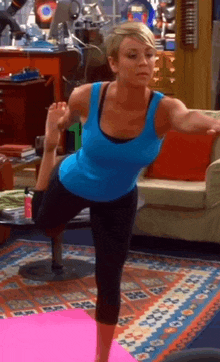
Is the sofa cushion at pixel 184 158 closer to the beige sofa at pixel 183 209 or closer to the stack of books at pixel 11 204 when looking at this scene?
the beige sofa at pixel 183 209

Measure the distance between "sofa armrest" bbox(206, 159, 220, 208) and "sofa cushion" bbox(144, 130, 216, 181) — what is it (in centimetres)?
35

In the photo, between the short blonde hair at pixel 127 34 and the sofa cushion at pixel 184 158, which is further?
the sofa cushion at pixel 184 158

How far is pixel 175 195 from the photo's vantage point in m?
5.06

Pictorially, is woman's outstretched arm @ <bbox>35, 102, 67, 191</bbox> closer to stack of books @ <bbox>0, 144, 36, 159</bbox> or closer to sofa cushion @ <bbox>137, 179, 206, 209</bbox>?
sofa cushion @ <bbox>137, 179, 206, 209</bbox>

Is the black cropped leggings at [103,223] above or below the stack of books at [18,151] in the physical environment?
above

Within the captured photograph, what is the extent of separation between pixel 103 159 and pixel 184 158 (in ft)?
10.5

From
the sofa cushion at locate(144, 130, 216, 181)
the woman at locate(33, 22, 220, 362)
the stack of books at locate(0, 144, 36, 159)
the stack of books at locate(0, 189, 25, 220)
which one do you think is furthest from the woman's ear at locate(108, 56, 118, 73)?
the stack of books at locate(0, 144, 36, 159)

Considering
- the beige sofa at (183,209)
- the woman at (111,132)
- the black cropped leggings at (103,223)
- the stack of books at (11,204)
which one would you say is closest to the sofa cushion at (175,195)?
the beige sofa at (183,209)

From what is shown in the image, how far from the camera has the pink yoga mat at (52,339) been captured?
3359mm

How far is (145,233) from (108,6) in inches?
206

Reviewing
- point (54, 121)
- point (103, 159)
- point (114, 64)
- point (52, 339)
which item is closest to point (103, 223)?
point (103, 159)

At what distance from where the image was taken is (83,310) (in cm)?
398

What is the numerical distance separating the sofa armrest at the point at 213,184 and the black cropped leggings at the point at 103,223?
2468 mm

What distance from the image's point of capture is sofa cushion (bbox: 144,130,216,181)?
542 centimetres
